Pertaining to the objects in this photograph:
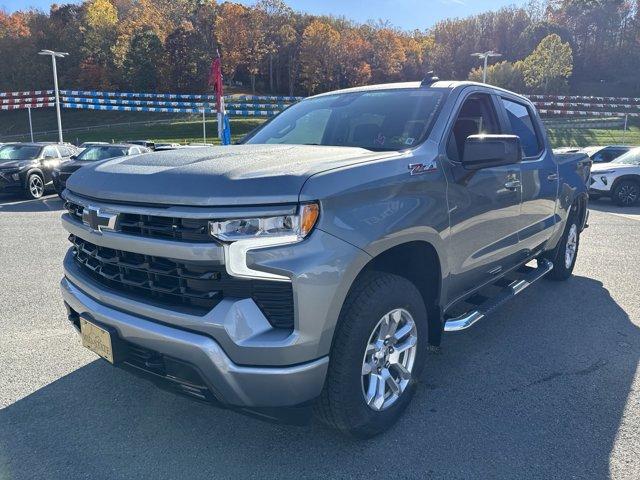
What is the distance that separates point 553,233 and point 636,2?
107677 mm

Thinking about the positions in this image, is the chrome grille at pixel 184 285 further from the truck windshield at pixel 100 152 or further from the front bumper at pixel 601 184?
the front bumper at pixel 601 184

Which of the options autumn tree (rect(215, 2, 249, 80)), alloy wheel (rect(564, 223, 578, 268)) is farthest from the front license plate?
autumn tree (rect(215, 2, 249, 80))

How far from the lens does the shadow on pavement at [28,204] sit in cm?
1195

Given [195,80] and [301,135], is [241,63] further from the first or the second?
[301,135]

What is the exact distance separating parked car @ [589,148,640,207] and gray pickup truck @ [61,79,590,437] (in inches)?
452

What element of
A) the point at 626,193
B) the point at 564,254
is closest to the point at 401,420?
the point at 564,254

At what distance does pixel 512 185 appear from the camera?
3848 millimetres

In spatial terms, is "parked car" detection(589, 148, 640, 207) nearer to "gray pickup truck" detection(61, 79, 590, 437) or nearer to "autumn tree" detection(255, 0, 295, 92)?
"gray pickup truck" detection(61, 79, 590, 437)

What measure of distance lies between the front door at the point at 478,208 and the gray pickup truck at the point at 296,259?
18 millimetres

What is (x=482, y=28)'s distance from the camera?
279 ft

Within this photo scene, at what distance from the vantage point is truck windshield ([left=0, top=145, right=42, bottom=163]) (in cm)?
1402

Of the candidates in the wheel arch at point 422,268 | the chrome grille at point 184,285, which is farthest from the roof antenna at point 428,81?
the chrome grille at point 184,285

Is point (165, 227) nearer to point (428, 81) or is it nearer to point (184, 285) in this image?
point (184, 285)

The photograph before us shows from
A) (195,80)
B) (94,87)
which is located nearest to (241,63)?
(195,80)
